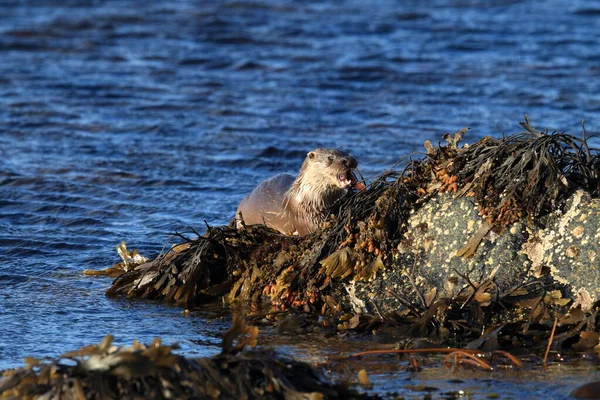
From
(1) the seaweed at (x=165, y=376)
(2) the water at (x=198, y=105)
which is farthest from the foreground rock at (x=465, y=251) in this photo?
(1) the seaweed at (x=165, y=376)

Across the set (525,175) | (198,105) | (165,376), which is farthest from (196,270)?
(198,105)

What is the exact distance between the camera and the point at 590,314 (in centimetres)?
467

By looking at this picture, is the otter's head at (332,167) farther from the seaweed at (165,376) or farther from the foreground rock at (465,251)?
the seaweed at (165,376)

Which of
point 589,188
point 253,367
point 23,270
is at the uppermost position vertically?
point 589,188

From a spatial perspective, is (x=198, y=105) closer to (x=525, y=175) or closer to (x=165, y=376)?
(x=525, y=175)

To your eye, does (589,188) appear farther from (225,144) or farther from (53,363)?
(225,144)

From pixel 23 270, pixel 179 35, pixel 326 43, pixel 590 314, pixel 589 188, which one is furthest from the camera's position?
pixel 179 35

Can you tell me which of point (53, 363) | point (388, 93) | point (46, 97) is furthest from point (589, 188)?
point (46, 97)

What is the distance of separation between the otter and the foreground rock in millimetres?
759

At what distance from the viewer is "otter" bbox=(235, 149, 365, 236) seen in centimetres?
642

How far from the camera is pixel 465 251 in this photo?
4.96m

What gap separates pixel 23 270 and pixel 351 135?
4676mm

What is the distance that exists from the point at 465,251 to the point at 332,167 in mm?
1724

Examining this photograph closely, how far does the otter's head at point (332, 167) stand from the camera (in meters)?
6.45
